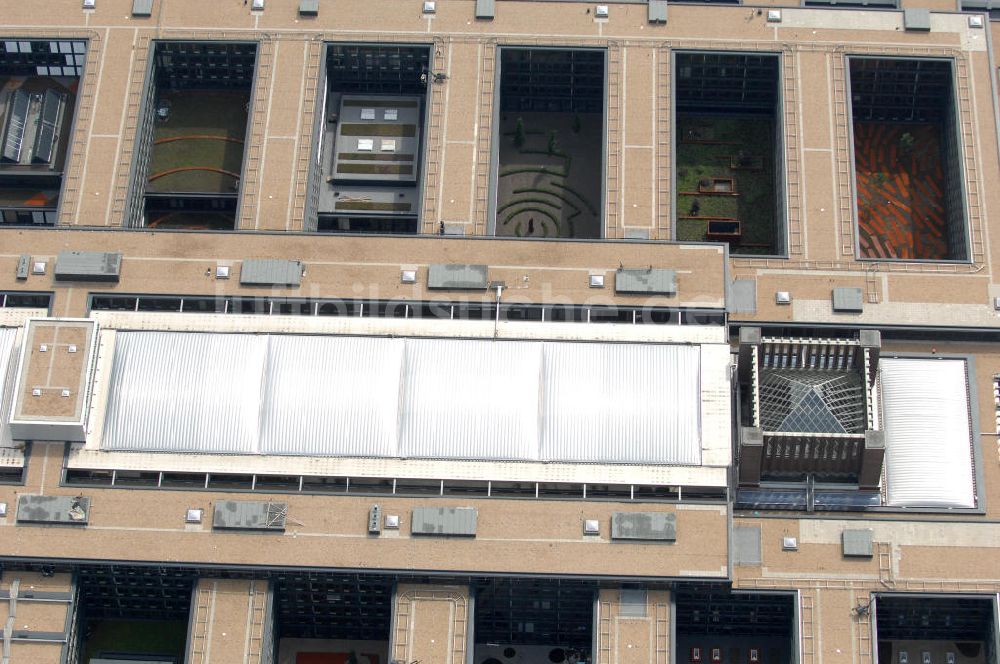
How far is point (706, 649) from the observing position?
14088cm

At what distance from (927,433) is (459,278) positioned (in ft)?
194

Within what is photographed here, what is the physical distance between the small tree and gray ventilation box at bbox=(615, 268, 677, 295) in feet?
109

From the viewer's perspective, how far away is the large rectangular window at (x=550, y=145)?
517 ft

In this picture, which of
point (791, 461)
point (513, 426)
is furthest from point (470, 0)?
point (791, 461)

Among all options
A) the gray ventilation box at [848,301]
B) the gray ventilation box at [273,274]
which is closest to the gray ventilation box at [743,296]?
the gray ventilation box at [848,301]

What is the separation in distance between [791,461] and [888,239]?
3975 cm

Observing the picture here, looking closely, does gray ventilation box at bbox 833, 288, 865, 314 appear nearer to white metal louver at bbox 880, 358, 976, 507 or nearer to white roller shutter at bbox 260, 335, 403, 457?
white metal louver at bbox 880, 358, 976, 507

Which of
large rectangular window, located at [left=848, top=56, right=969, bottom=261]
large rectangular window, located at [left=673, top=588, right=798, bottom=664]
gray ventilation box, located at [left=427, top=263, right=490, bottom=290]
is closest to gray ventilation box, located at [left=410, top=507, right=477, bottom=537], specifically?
large rectangular window, located at [left=673, top=588, right=798, bottom=664]

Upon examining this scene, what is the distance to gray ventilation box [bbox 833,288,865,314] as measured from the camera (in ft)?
456

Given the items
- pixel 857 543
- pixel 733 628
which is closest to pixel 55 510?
pixel 733 628

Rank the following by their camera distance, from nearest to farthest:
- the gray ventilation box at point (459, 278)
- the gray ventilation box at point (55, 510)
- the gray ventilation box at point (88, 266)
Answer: the gray ventilation box at point (55, 510)
the gray ventilation box at point (459, 278)
the gray ventilation box at point (88, 266)

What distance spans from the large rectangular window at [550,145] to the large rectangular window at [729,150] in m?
11.9

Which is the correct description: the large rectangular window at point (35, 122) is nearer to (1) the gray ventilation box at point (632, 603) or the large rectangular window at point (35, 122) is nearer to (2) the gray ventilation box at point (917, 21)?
(1) the gray ventilation box at point (632, 603)

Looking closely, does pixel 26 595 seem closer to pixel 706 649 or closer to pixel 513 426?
pixel 513 426
